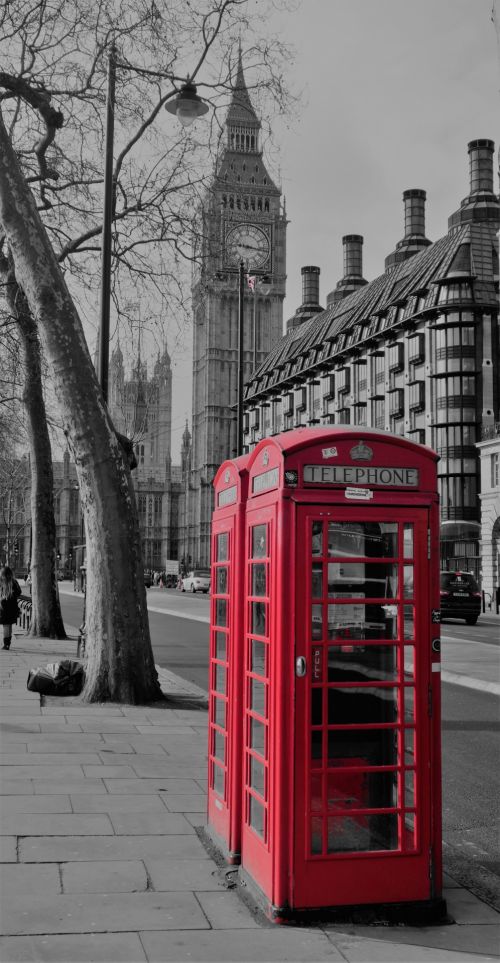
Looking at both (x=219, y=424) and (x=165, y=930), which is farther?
(x=219, y=424)

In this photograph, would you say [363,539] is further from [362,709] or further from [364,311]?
[364,311]

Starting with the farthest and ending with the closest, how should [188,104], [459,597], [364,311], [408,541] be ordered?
1. [364,311]
2. [459,597]
3. [188,104]
4. [408,541]

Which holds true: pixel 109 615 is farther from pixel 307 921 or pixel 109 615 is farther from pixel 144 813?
pixel 307 921

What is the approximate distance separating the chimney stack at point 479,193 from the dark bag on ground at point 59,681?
56609 millimetres

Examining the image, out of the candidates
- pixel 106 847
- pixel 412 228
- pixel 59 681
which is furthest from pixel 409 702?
pixel 412 228

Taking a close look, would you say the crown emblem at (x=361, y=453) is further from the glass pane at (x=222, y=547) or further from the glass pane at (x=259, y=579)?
the glass pane at (x=222, y=547)

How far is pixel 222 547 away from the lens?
5621 millimetres

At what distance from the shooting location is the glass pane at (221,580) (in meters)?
5.53

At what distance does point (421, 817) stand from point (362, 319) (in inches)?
2728

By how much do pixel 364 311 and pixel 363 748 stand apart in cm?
7135

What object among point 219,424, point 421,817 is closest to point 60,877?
point 421,817

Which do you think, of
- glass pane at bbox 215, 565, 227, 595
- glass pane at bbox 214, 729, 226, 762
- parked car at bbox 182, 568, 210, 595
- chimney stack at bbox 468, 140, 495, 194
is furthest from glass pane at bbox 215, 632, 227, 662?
chimney stack at bbox 468, 140, 495, 194

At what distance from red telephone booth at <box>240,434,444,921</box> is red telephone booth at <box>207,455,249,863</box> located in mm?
457

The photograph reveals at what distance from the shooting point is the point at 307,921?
14.3 feet
